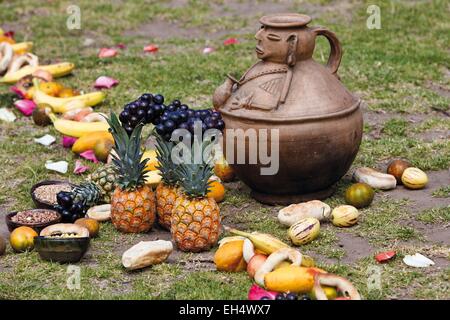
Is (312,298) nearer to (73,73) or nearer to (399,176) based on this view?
(399,176)

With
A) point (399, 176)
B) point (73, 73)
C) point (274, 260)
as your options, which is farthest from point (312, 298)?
point (73, 73)

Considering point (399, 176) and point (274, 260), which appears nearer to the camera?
point (274, 260)

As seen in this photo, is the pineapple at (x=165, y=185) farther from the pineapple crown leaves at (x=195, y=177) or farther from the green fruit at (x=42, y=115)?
the green fruit at (x=42, y=115)

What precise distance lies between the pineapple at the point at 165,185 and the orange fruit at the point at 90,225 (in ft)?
1.52

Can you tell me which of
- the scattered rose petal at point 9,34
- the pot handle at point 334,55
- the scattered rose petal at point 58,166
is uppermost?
the pot handle at point 334,55

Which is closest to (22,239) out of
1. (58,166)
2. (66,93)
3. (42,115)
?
(58,166)

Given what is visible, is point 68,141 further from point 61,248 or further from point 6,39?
point 6,39

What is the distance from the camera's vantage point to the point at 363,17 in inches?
465

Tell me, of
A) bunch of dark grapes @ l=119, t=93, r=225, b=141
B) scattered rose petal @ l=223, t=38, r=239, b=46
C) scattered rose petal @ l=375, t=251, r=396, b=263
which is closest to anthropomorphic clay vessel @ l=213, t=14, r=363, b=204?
bunch of dark grapes @ l=119, t=93, r=225, b=141

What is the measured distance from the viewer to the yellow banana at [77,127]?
802 cm

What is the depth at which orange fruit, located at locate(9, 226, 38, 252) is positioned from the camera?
5863 millimetres

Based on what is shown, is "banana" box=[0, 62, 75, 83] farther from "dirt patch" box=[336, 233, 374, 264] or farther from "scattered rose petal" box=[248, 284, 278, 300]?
"scattered rose petal" box=[248, 284, 278, 300]

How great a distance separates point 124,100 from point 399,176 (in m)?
3.53

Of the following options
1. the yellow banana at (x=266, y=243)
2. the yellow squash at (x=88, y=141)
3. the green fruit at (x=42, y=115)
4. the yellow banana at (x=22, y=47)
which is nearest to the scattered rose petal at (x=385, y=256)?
the yellow banana at (x=266, y=243)
